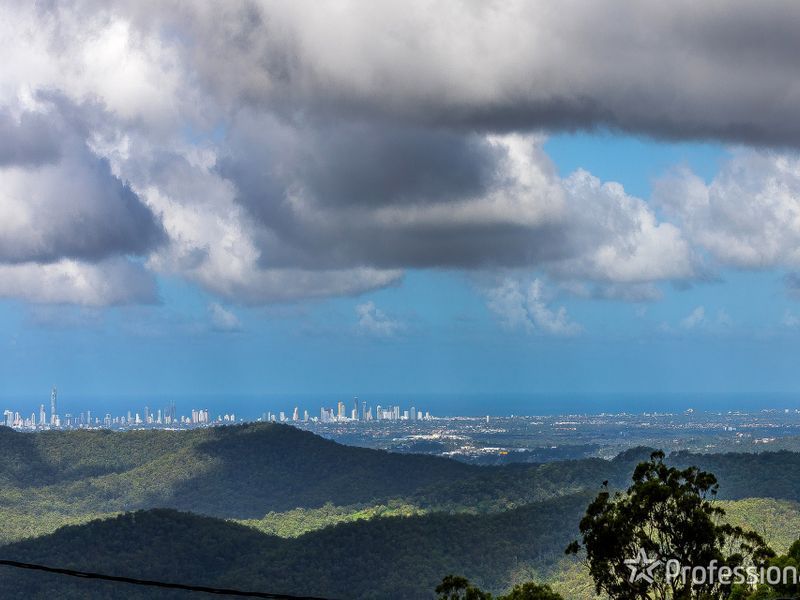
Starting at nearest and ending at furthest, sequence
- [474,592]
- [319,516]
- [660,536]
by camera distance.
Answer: [660,536] < [474,592] < [319,516]

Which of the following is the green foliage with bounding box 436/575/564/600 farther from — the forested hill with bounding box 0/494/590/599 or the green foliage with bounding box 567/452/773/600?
the forested hill with bounding box 0/494/590/599

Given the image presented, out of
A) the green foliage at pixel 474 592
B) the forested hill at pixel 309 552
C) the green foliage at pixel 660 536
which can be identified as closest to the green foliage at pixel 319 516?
the forested hill at pixel 309 552

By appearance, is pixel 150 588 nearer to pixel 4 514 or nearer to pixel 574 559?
pixel 574 559

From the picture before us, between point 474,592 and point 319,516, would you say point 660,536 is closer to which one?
point 474,592

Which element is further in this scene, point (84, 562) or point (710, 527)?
point (84, 562)

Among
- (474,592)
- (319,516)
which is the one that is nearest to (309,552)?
(319,516)

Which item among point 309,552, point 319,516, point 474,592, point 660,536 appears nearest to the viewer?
point 660,536

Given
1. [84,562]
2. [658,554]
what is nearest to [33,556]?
[84,562]

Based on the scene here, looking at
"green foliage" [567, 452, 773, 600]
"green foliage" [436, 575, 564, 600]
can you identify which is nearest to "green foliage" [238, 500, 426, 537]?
"green foliage" [436, 575, 564, 600]

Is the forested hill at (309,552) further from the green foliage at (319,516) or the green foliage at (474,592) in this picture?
the green foliage at (474,592)
